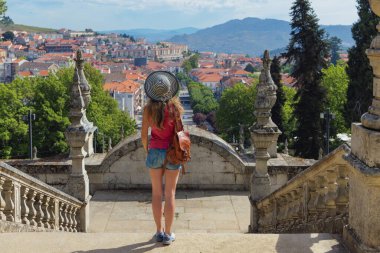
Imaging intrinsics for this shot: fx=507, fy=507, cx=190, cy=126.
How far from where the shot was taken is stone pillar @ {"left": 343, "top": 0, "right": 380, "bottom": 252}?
413cm

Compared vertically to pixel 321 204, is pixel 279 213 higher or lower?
lower

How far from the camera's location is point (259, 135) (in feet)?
28.0

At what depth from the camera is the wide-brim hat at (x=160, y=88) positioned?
5395 mm

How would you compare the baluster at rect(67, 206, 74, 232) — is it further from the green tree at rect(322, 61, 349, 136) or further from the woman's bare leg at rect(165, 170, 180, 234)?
the green tree at rect(322, 61, 349, 136)

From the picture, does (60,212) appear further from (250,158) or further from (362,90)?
(362,90)

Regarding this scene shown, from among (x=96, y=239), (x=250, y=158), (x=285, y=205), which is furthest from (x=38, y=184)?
(x=250, y=158)

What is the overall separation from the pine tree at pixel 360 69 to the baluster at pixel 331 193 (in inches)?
1006

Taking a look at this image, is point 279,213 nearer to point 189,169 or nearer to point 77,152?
point 77,152

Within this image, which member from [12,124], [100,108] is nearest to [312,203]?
[12,124]

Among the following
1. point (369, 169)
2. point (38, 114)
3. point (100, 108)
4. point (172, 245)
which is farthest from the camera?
point (100, 108)

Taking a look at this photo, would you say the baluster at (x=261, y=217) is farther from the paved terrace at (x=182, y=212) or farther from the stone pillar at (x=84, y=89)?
the stone pillar at (x=84, y=89)

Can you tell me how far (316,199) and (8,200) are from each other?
376 cm

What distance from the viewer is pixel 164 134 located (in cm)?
548

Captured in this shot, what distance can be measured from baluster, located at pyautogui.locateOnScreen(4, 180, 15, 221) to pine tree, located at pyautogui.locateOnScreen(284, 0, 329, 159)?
1193 inches
